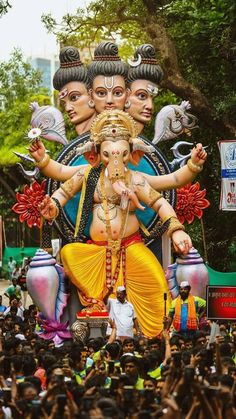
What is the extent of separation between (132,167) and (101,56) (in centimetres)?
167

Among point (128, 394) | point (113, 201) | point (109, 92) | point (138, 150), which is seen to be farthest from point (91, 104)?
point (128, 394)

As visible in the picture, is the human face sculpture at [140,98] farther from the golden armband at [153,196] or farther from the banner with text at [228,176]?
the golden armband at [153,196]

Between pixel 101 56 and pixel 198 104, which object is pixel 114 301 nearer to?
pixel 101 56

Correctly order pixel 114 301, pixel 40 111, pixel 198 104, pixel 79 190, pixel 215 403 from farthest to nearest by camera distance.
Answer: pixel 198 104 < pixel 40 111 < pixel 79 190 < pixel 114 301 < pixel 215 403

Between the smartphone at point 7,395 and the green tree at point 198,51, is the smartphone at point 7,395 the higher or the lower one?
the lower one

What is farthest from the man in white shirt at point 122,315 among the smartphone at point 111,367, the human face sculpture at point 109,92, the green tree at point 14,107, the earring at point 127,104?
the green tree at point 14,107

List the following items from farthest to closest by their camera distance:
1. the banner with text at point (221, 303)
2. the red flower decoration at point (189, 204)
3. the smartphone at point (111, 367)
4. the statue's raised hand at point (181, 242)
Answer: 1. the red flower decoration at point (189, 204)
2. the statue's raised hand at point (181, 242)
3. the banner with text at point (221, 303)
4. the smartphone at point (111, 367)

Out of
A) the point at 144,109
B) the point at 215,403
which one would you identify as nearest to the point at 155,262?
the point at 144,109

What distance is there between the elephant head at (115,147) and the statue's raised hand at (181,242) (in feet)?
1.97

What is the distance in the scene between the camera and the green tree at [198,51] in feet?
75.5

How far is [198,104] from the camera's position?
24.1m

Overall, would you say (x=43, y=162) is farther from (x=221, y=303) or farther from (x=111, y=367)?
(x=111, y=367)

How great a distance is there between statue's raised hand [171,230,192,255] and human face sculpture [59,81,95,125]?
2.56 m

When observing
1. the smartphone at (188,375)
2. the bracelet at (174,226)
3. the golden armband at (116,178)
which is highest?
the golden armband at (116,178)
